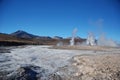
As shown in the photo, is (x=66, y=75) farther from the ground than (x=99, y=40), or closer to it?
closer to it

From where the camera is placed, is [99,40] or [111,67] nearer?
[111,67]

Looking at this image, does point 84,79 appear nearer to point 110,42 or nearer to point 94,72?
point 94,72

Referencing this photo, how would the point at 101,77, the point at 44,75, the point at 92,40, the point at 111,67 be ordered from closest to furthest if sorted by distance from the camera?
the point at 101,77
the point at 44,75
the point at 111,67
the point at 92,40

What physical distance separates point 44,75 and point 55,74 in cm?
91

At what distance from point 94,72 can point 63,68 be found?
11.5 feet

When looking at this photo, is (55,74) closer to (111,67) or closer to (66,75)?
(66,75)

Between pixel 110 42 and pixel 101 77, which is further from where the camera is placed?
pixel 110 42

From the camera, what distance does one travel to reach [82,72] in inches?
594

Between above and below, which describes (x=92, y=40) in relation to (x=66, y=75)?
above

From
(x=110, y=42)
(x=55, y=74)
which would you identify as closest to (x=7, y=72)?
(x=55, y=74)

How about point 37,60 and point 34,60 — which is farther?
point 37,60

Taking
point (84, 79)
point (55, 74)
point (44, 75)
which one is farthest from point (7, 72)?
point (84, 79)

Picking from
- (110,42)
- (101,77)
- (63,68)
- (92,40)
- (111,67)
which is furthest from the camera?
(110,42)

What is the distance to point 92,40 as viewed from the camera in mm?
77625
